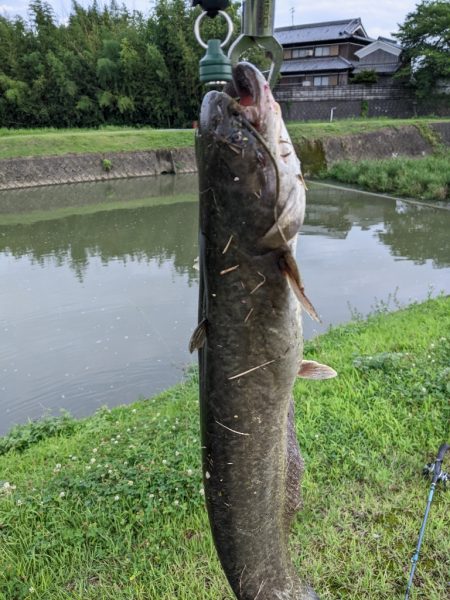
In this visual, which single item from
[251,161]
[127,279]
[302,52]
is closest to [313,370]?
[251,161]

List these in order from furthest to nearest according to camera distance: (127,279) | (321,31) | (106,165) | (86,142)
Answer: (321,31)
(86,142)
(106,165)
(127,279)

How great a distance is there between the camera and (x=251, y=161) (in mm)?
1495

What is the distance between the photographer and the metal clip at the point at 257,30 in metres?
1.70

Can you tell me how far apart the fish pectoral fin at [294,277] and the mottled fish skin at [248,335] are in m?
0.02

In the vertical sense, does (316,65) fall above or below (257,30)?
above

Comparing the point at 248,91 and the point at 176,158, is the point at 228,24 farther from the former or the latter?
the point at 176,158

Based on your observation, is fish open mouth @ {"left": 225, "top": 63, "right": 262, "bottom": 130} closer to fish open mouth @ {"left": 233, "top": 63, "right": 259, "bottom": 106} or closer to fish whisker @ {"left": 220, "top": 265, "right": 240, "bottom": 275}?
fish open mouth @ {"left": 233, "top": 63, "right": 259, "bottom": 106}

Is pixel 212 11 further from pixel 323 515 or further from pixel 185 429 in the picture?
pixel 185 429

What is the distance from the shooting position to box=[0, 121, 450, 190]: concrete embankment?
70.3 ft

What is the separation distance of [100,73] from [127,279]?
25676 mm

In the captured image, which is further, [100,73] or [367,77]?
[367,77]

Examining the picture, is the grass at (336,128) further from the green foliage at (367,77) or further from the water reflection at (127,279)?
the green foliage at (367,77)

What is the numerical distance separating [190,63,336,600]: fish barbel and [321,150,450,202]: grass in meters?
17.7

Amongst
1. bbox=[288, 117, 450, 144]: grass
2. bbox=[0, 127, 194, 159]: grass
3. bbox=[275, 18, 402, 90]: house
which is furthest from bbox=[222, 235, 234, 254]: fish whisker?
bbox=[275, 18, 402, 90]: house
